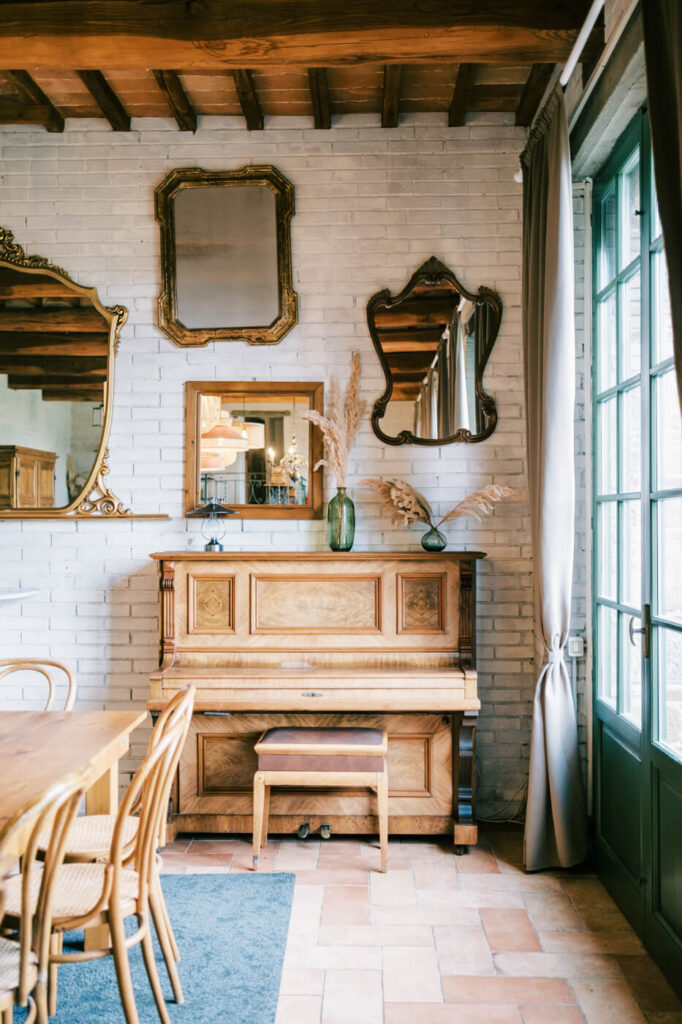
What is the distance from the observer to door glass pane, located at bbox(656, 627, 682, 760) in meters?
2.39

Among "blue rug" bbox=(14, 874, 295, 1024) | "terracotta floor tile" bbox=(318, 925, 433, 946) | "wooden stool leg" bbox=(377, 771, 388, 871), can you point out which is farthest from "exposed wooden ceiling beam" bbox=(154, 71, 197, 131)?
"terracotta floor tile" bbox=(318, 925, 433, 946)

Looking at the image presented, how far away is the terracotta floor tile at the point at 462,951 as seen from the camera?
7.97ft

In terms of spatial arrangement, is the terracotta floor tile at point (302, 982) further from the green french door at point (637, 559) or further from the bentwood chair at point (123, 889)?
the green french door at point (637, 559)

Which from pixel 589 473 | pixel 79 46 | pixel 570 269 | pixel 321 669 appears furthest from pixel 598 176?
pixel 321 669

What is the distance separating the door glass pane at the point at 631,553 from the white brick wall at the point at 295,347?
31.4 inches

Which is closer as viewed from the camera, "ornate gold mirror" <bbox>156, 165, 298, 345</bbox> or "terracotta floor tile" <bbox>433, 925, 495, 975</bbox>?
"terracotta floor tile" <bbox>433, 925, 495, 975</bbox>

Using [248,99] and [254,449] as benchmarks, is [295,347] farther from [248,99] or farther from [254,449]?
[248,99]

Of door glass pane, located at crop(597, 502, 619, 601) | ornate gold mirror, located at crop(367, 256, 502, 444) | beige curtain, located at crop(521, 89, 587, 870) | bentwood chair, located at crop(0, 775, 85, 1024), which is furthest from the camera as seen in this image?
ornate gold mirror, located at crop(367, 256, 502, 444)

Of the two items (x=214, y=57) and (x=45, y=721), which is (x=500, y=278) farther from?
(x=45, y=721)

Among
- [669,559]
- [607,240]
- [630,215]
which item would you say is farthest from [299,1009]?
[607,240]

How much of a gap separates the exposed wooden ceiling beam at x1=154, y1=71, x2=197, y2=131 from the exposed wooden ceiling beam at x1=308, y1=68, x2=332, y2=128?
0.59 m

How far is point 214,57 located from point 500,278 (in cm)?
165

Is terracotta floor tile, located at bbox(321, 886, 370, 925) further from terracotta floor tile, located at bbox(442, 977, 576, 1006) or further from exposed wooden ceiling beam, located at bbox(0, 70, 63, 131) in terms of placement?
exposed wooden ceiling beam, located at bbox(0, 70, 63, 131)

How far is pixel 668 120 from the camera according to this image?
6.18 ft
